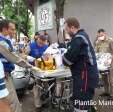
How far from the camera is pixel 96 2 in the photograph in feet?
41.1

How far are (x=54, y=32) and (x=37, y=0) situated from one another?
7.67ft

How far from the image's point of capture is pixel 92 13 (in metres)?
12.7

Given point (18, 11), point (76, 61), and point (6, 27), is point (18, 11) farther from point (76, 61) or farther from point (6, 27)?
point (76, 61)

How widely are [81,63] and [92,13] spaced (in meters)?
6.49

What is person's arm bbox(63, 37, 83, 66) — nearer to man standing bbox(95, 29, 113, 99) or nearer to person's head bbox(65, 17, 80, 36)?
person's head bbox(65, 17, 80, 36)

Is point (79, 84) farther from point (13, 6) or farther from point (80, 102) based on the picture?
point (13, 6)

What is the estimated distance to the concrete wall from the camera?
12.4 meters

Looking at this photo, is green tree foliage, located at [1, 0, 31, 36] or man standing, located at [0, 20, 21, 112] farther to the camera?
green tree foliage, located at [1, 0, 31, 36]

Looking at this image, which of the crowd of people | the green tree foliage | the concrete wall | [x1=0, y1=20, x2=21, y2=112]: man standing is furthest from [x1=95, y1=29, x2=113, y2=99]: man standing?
the green tree foliage

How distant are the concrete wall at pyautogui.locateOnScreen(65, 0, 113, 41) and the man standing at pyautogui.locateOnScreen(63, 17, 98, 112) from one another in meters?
5.96

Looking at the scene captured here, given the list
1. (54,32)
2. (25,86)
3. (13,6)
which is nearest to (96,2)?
(54,32)

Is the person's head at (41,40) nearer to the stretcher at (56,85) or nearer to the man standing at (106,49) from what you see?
the stretcher at (56,85)

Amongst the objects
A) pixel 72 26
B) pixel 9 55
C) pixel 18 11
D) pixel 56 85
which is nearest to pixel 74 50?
pixel 72 26

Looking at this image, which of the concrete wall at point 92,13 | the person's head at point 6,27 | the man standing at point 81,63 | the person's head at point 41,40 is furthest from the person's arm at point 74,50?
the concrete wall at point 92,13
